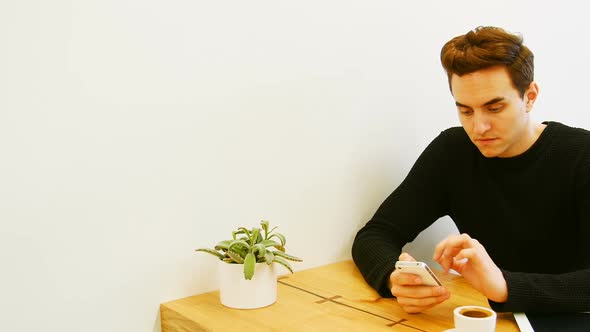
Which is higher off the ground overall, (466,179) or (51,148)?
(51,148)

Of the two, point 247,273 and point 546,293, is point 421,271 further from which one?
point 247,273

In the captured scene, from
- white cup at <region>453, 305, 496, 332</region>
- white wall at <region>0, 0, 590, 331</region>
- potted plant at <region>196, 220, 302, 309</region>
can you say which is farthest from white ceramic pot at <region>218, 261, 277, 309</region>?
white cup at <region>453, 305, 496, 332</region>

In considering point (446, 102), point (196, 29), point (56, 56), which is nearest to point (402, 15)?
point (446, 102)

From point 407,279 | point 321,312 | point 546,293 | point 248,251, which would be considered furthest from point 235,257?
point 546,293

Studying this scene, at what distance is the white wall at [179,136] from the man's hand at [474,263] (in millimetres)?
488

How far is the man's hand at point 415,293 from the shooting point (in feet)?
3.98

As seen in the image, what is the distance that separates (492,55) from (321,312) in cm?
68

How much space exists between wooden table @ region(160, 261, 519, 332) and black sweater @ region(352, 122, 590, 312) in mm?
78

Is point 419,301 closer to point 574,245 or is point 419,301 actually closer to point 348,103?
point 574,245

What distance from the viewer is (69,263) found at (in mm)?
1224

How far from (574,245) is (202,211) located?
0.90 meters

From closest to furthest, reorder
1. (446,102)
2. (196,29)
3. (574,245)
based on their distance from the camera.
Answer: (196,29)
(574,245)
(446,102)

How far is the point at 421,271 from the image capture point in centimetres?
120

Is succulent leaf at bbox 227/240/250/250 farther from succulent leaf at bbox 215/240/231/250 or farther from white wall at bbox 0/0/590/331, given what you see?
white wall at bbox 0/0/590/331
